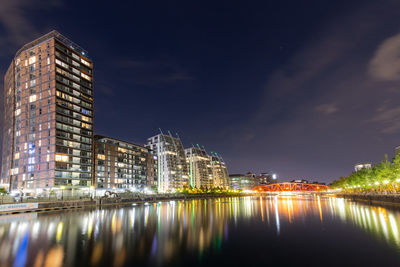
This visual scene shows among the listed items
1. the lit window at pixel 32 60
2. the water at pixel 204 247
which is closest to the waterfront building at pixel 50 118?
the lit window at pixel 32 60

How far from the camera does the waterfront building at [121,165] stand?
14450 cm

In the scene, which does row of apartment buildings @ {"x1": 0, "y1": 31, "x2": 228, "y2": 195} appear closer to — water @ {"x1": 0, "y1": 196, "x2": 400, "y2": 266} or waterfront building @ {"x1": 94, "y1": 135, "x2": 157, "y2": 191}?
waterfront building @ {"x1": 94, "y1": 135, "x2": 157, "y2": 191}

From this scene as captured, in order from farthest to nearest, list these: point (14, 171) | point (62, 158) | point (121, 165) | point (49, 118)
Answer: point (121, 165) < point (14, 171) < point (49, 118) < point (62, 158)

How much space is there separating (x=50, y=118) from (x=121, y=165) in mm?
56875

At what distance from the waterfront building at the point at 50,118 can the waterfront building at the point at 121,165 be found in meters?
20.9

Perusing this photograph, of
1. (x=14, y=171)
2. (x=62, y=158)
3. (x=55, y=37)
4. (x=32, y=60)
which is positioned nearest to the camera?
(x=62, y=158)

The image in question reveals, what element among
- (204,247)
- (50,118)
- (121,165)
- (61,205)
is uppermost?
(50,118)

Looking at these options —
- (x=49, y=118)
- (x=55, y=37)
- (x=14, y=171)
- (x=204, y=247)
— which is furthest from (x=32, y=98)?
(x=204, y=247)

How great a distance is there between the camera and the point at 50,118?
11150 centimetres

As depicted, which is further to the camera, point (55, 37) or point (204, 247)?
point (55, 37)

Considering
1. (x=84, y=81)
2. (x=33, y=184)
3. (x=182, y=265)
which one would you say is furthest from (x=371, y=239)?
(x=84, y=81)

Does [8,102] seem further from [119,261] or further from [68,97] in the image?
[119,261]

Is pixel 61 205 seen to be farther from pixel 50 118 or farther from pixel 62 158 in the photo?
pixel 50 118

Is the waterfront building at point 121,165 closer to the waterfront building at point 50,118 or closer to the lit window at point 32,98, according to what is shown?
the waterfront building at point 50,118
